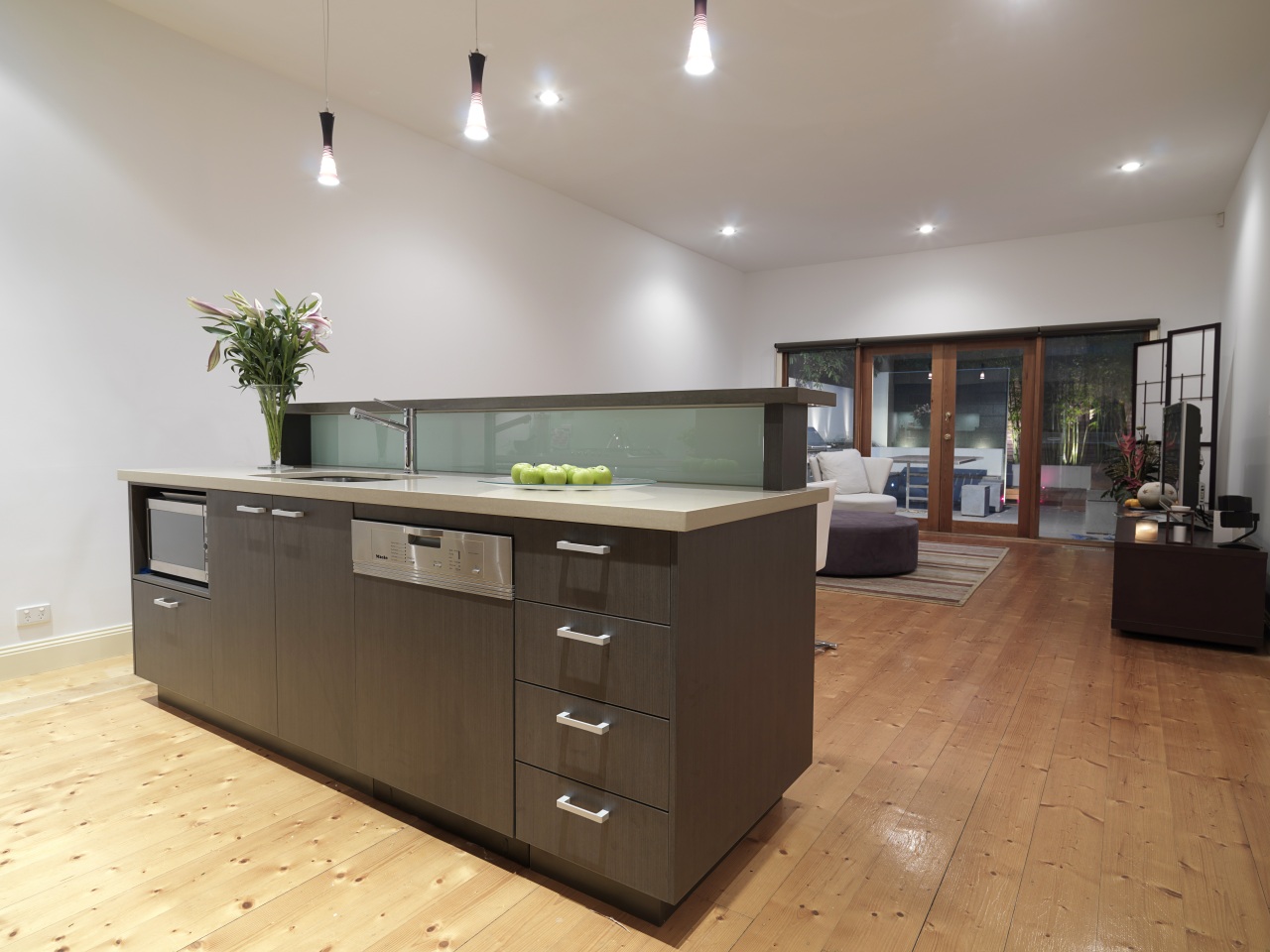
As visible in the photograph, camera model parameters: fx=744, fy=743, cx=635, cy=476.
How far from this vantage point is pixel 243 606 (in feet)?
7.31

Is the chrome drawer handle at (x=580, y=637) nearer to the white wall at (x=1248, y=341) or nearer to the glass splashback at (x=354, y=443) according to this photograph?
the glass splashback at (x=354, y=443)

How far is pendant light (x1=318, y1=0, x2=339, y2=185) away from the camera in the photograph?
2562 millimetres

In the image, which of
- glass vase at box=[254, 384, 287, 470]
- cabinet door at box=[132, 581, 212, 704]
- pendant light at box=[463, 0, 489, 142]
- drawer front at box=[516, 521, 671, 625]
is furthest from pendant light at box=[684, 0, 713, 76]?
cabinet door at box=[132, 581, 212, 704]

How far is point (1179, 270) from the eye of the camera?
631cm

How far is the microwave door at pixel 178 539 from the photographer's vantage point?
2391 mm

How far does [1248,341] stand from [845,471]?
2864 millimetres

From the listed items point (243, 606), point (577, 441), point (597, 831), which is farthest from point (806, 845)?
point (243, 606)

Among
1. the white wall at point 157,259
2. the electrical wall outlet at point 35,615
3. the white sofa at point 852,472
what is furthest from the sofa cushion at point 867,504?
the electrical wall outlet at point 35,615

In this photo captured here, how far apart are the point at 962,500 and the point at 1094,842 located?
6.25 meters

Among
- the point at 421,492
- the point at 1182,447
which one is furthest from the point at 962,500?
the point at 421,492

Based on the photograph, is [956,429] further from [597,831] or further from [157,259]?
[597,831]

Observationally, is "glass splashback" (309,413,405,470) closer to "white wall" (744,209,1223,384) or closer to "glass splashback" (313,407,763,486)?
"glass splashback" (313,407,763,486)

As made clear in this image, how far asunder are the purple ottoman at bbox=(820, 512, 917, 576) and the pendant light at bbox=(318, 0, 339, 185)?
12.2ft

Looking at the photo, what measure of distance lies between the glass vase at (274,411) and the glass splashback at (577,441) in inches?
13.3
